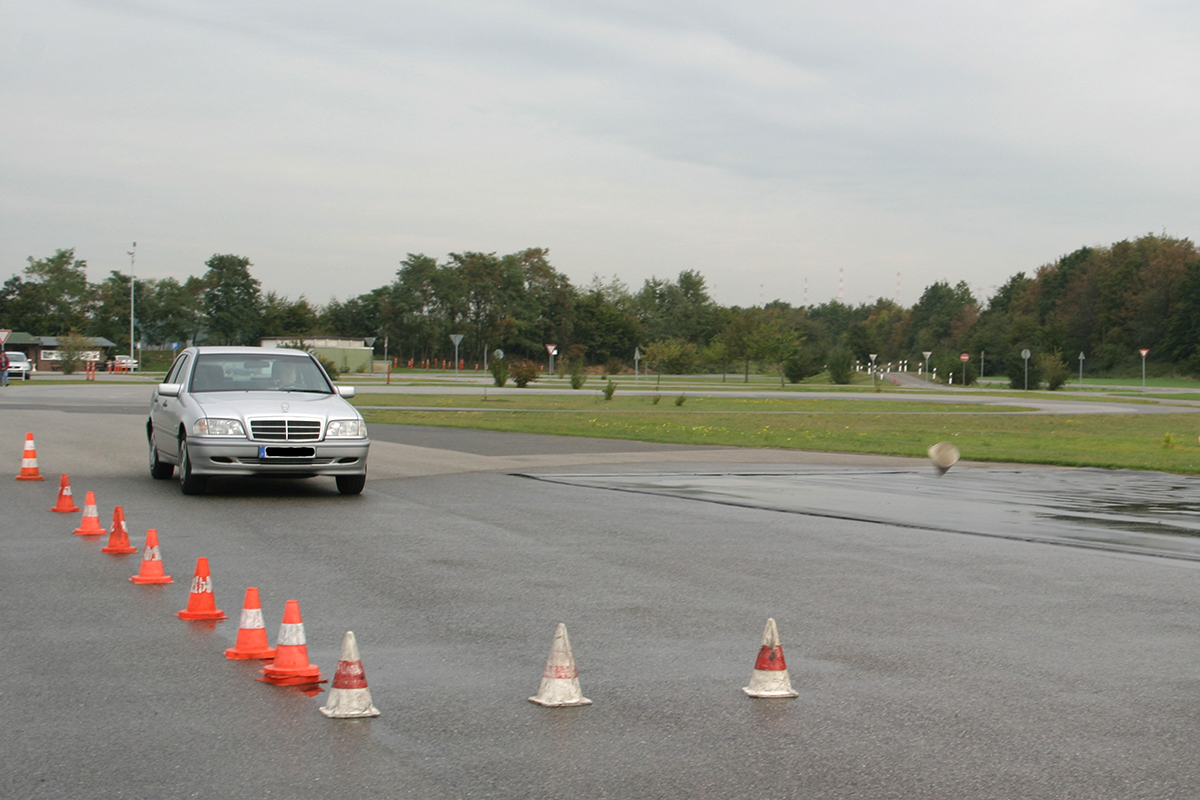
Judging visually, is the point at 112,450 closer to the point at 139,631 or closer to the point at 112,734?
the point at 139,631

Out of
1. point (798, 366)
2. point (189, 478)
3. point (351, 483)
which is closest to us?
point (189, 478)

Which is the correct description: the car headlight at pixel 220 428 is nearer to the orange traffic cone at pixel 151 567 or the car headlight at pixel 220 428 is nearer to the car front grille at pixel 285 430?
the car front grille at pixel 285 430

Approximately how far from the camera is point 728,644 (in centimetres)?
649

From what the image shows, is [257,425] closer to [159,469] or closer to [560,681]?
[159,469]

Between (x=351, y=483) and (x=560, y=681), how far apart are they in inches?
352

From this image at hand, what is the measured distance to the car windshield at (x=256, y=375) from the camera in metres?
14.4

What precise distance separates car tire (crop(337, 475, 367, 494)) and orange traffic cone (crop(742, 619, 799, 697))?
8870mm

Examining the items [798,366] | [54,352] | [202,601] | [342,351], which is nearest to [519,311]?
[342,351]

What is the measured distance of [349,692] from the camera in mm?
4934

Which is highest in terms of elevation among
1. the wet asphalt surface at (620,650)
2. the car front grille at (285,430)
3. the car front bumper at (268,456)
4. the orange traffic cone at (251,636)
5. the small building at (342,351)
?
the small building at (342,351)

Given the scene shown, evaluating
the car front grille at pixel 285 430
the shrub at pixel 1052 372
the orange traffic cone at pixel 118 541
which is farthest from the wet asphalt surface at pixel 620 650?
the shrub at pixel 1052 372

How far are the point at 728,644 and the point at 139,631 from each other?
324cm

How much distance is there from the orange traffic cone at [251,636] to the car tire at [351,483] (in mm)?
7603

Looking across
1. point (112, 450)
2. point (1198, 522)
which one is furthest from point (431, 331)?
point (1198, 522)
